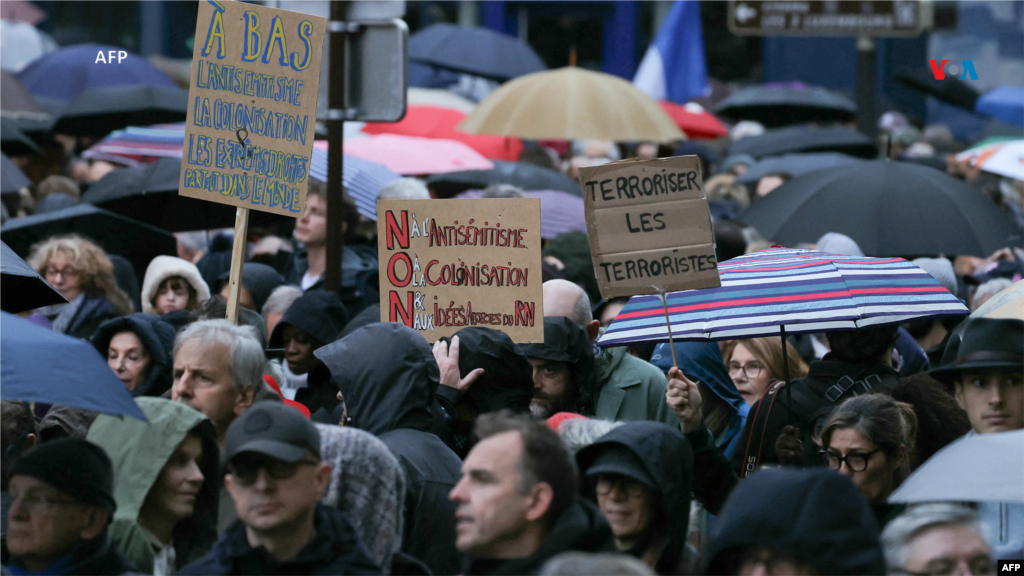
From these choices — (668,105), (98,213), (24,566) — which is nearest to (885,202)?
(98,213)

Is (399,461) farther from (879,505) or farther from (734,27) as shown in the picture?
(734,27)

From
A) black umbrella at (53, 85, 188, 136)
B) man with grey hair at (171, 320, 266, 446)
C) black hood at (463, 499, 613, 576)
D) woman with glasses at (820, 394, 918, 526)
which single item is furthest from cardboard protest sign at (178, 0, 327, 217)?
black umbrella at (53, 85, 188, 136)

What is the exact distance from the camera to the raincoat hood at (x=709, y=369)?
591cm

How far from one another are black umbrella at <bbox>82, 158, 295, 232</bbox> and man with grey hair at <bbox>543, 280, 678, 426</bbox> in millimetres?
3217

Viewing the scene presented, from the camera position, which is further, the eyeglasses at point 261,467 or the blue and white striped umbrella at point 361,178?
the blue and white striped umbrella at point 361,178

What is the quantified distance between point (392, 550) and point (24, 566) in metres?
0.94

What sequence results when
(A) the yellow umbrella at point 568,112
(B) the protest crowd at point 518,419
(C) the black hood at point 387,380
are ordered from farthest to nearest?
(A) the yellow umbrella at point 568,112
(C) the black hood at point 387,380
(B) the protest crowd at point 518,419

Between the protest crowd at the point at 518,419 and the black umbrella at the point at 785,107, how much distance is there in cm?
1144

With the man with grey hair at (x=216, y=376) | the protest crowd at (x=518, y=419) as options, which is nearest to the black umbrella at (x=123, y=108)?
the protest crowd at (x=518, y=419)

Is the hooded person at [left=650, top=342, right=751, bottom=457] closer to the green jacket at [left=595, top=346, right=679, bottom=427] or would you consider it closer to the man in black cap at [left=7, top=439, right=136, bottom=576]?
the green jacket at [left=595, top=346, right=679, bottom=427]

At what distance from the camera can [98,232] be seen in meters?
8.05

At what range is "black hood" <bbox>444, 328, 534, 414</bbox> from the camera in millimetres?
4906

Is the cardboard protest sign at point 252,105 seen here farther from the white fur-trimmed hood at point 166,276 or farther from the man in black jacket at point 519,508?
the man in black jacket at point 519,508

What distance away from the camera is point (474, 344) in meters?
5.00
